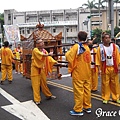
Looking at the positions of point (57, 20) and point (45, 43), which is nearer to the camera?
point (45, 43)

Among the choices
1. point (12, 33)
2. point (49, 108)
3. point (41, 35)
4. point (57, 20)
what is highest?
point (57, 20)

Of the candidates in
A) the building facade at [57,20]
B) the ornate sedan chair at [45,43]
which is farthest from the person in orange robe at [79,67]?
the building facade at [57,20]

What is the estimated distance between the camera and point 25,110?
574cm

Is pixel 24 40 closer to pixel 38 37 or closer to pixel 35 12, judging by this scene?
pixel 38 37

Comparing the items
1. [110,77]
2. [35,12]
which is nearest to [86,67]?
[110,77]

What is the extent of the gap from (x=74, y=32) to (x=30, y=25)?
9.88 m

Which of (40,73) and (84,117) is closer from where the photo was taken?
(84,117)

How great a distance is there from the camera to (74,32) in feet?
172

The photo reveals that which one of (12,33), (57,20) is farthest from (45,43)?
(57,20)

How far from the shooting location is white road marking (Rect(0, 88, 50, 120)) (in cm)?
524

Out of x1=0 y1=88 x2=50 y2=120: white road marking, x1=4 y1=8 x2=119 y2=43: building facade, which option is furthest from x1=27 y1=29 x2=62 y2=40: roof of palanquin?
x1=4 y1=8 x2=119 y2=43: building facade

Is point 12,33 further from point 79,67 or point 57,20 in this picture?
point 57,20

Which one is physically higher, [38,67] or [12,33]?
[12,33]

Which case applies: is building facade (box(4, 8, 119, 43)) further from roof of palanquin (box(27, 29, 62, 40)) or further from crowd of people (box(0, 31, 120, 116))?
crowd of people (box(0, 31, 120, 116))
